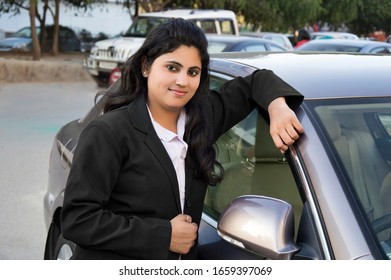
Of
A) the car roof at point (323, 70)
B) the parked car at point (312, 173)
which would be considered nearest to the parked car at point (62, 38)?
the car roof at point (323, 70)

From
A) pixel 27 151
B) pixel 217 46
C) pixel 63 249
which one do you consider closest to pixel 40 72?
pixel 217 46

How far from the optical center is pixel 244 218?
1.81 meters

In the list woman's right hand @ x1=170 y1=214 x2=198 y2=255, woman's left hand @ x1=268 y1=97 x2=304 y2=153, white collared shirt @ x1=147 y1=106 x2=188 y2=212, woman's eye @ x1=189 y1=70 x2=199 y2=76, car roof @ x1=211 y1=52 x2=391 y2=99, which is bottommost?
woman's right hand @ x1=170 y1=214 x2=198 y2=255

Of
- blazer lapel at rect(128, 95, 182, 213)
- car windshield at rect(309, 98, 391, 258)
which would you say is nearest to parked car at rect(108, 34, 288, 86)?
car windshield at rect(309, 98, 391, 258)

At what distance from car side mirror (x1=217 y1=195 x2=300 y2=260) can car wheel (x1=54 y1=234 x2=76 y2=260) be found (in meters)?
1.13

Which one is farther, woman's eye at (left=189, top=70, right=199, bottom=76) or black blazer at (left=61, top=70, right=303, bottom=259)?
woman's eye at (left=189, top=70, right=199, bottom=76)

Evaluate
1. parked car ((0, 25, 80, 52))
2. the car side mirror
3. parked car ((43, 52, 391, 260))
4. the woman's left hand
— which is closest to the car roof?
parked car ((43, 52, 391, 260))

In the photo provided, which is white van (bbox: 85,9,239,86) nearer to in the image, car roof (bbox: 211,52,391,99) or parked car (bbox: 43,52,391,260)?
car roof (bbox: 211,52,391,99)

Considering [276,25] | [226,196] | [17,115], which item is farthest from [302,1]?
[226,196]

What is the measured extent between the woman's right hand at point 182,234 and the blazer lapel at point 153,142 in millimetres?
59

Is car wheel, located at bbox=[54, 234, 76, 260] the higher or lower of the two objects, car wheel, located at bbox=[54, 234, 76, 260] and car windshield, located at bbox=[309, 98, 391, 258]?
the lower

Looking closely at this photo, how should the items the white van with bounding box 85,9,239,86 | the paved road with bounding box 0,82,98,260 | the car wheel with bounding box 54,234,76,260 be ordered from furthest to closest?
the white van with bounding box 85,9,239,86 < the paved road with bounding box 0,82,98,260 < the car wheel with bounding box 54,234,76,260

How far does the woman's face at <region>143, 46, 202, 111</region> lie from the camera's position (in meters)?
1.97

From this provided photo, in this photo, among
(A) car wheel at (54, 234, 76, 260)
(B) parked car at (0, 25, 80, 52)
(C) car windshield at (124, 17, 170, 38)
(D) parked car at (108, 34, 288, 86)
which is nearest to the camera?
(A) car wheel at (54, 234, 76, 260)
